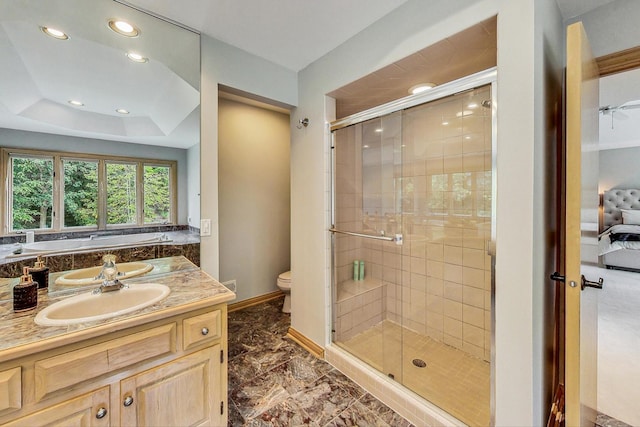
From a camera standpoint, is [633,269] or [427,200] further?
[633,269]

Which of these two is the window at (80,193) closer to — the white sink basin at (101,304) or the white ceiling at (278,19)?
the white sink basin at (101,304)

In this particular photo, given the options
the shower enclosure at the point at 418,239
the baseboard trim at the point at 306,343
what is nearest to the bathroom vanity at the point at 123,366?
the baseboard trim at the point at 306,343

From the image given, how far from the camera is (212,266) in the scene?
1905 mm

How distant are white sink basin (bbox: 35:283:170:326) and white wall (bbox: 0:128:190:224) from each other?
54 cm

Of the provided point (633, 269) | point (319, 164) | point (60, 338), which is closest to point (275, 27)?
point (319, 164)

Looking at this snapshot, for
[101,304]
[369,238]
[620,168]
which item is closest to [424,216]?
[369,238]

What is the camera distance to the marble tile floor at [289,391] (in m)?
1.53

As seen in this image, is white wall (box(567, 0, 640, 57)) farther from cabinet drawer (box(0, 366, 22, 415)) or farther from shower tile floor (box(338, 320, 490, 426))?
cabinet drawer (box(0, 366, 22, 415))

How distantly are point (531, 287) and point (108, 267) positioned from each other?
2.04 metres

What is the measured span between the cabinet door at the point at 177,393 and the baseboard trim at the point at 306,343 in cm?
93

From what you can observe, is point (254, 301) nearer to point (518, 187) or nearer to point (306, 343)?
point (306, 343)

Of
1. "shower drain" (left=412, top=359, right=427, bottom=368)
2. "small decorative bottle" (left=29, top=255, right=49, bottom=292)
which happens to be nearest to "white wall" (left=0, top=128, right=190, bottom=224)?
"small decorative bottle" (left=29, top=255, right=49, bottom=292)

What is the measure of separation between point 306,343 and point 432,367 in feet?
3.26

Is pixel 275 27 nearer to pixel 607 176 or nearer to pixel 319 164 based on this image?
pixel 319 164
